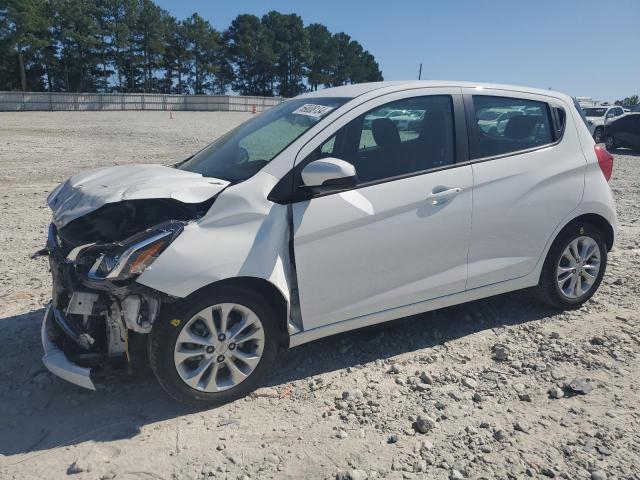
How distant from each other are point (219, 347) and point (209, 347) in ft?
0.19

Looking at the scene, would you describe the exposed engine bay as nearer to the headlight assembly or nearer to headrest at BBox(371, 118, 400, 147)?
the headlight assembly

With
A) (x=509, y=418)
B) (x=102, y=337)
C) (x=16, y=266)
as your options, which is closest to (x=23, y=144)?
(x=16, y=266)

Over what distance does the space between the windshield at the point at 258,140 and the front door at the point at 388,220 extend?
26 cm

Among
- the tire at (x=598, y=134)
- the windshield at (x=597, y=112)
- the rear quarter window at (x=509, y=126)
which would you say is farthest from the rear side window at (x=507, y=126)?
the windshield at (x=597, y=112)

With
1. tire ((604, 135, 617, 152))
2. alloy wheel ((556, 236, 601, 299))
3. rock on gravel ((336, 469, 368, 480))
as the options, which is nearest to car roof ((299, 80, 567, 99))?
alloy wheel ((556, 236, 601, 299))

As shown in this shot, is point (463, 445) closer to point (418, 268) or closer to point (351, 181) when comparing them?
point (418, 268)

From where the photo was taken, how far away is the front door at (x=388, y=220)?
3430mm

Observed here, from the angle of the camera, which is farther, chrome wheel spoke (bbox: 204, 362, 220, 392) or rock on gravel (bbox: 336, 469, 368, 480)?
chrome wheel spoke (bbox: 204, 362, 220, 392)

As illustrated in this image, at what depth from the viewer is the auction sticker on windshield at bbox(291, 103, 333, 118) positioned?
12.2 ft

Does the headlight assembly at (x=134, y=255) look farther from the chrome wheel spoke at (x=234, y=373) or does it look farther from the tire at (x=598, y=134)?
the tire at (x=598, y=134)

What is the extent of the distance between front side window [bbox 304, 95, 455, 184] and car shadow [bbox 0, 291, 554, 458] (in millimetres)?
1304

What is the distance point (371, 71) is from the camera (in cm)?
11644

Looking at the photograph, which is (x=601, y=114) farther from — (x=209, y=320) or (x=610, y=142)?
(x=209, y=320)

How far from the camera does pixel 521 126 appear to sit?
14.4ft
